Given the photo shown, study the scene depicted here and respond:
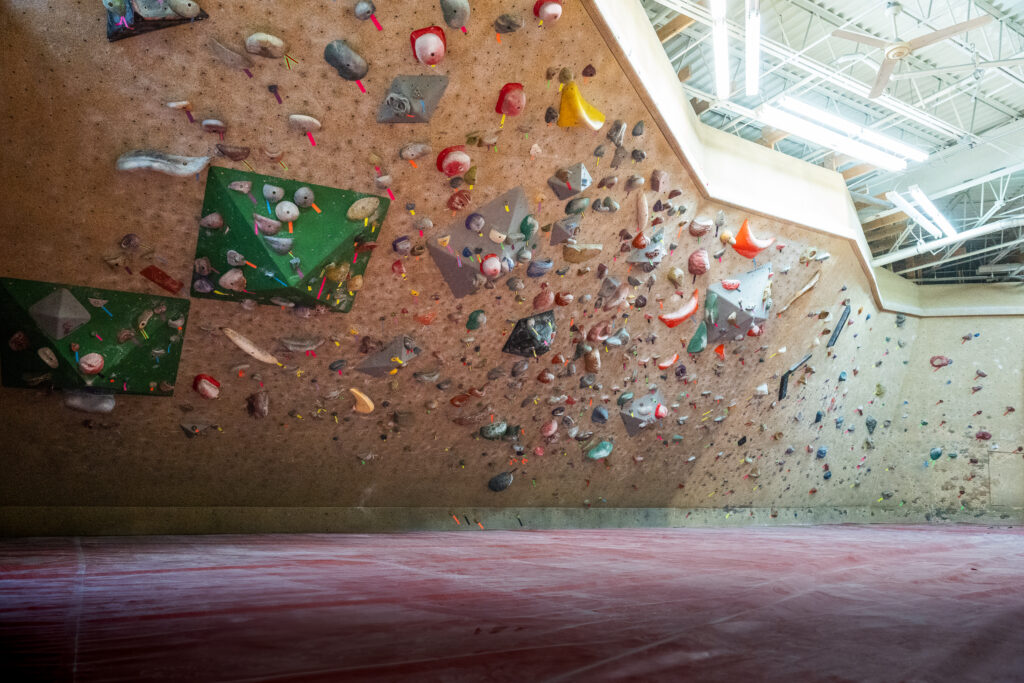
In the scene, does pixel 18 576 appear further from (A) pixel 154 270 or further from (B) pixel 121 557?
(A) pixel 154 270

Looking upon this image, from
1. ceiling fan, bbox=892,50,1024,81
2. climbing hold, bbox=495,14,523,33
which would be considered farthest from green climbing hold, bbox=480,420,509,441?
ceiling fan, bbox=892,50,1024,81

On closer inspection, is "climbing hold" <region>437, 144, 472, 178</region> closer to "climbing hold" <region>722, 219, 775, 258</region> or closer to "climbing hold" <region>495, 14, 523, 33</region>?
"climbing hold" <region>495, 14, 523, 33</region>

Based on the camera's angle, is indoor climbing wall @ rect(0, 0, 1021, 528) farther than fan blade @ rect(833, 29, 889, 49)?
No

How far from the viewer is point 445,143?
3.50 meters

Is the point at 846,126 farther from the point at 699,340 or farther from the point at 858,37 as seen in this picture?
the point at 699,340

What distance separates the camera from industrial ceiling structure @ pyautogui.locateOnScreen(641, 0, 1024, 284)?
5.25 metres

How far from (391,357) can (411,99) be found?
1690 millimetres

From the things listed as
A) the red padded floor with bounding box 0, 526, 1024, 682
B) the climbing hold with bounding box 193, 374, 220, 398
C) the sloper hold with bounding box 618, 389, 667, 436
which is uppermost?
the climbing hold with bounding box 193, 374, 220, 398

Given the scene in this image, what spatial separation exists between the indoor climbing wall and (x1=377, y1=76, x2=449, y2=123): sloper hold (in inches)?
0.6

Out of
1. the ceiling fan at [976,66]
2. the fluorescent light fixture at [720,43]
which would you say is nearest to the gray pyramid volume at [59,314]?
the fluorescent light fixture at [720,43]

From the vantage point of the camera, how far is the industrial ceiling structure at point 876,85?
5246mm

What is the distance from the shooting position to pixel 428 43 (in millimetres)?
3037

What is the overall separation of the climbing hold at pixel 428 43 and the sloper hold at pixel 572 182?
3.87ft

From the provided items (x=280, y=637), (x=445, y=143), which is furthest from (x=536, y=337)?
(x=280, y=637)
